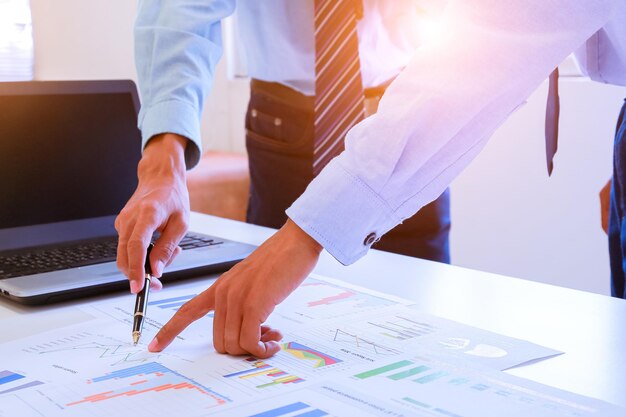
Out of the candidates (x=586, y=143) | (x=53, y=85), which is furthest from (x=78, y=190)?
(x=586, y=143)

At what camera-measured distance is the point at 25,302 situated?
912 mm

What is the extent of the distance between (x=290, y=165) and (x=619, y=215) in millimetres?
647

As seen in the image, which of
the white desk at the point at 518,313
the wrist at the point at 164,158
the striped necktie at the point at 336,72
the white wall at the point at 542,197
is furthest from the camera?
the white wall at the point at 542,197

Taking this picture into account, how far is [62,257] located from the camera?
3.46 feet

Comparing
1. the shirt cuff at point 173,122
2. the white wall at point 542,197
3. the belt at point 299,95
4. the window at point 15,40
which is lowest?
the white wall at point 542,197

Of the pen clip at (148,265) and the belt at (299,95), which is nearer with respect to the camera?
the pen clip at (148,265)

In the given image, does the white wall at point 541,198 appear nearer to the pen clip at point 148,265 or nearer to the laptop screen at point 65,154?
the laptop screen at point 65,154

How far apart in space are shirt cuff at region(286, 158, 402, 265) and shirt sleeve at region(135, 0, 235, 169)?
46 centimetres

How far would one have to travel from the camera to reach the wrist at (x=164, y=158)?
1.11 m

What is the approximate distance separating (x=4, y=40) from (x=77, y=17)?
350 millimetres

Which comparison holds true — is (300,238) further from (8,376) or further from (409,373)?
(8,376)

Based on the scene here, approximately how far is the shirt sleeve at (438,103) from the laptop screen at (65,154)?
655mm

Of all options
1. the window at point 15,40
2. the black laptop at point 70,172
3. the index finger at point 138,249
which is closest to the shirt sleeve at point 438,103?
the index finger at point 138,249

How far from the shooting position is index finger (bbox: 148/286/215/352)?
Answer: 29.6 inches
